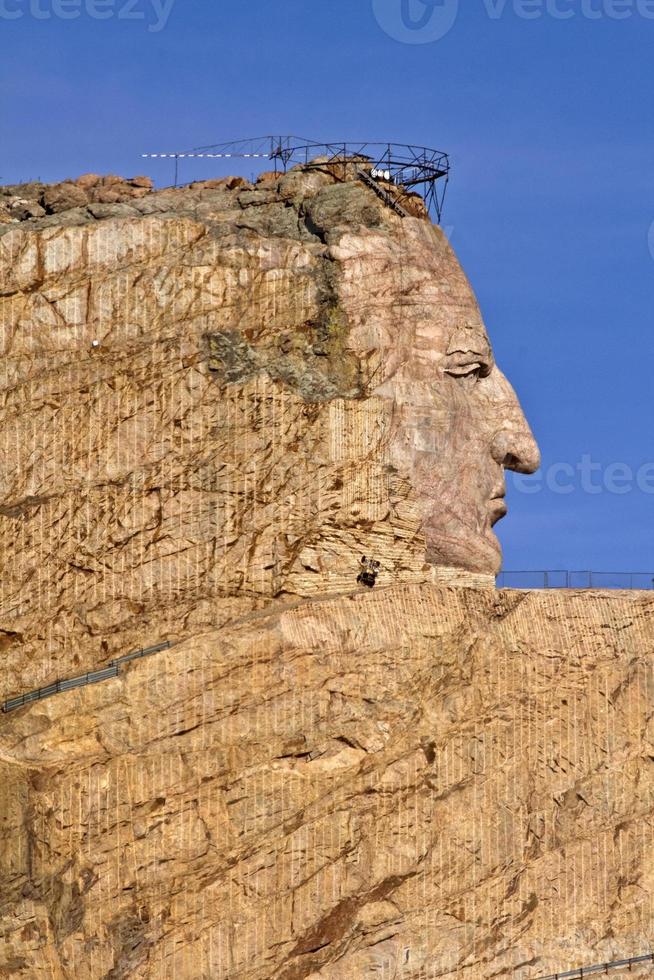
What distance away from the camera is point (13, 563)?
60.2 metres

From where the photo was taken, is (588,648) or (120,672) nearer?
(120,672)

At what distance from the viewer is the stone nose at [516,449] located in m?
63.7

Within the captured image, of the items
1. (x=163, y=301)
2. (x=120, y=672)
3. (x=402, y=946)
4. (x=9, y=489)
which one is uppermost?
(x=163, y=301)

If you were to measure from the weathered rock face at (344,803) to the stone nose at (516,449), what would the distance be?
3.11 metres

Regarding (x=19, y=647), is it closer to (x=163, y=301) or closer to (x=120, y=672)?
(x=120, y=672)

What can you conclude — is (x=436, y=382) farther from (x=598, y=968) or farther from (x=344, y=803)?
(x=598, y=968)

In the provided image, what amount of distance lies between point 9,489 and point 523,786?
11.7 m

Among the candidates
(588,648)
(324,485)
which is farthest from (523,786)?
(324,485)

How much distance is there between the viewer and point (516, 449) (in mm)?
63844

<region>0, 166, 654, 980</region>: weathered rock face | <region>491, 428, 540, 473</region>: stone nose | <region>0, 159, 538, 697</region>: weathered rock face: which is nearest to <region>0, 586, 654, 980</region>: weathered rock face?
<region>0, 166, 654, 980</region>: weathered rock face

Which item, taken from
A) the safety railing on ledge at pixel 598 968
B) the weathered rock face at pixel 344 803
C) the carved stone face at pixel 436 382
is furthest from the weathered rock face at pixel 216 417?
the safety railing on ledge at pixel 598 968

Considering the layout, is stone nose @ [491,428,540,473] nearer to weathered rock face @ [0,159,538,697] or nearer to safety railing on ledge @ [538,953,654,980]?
weathered rock face @ [0,159,538,697]

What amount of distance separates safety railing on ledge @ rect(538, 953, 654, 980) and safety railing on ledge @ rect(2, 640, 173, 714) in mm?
10335

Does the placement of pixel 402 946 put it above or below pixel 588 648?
below
